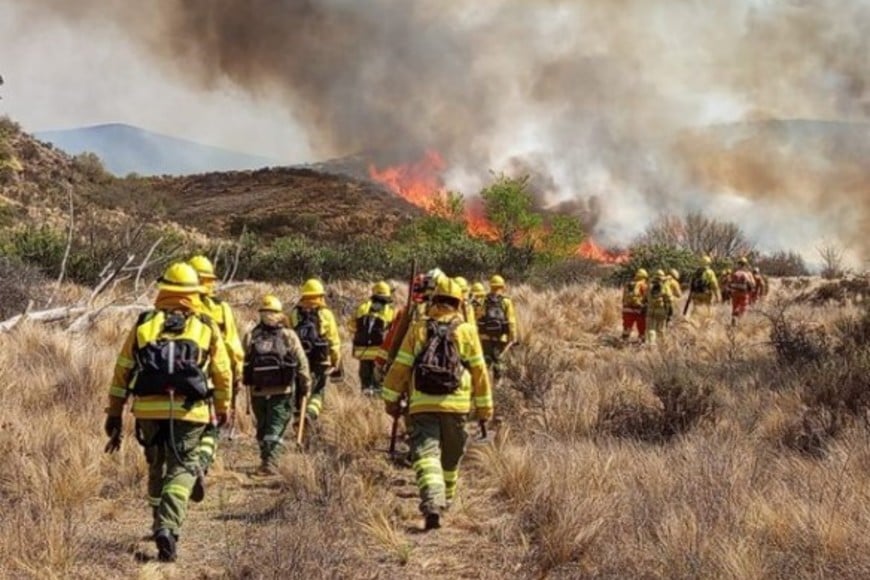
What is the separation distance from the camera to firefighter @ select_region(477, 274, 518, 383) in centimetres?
1126

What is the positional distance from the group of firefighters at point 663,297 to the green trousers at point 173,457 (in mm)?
11709

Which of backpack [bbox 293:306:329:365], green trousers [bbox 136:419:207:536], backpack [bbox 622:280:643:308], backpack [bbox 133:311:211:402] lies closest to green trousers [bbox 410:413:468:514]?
green trousers [bbox 136:419:207:536]

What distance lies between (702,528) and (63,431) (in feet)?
17.1

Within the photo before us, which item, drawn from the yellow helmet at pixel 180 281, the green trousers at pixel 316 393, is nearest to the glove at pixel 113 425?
the yellow helmet at pixel 180 281

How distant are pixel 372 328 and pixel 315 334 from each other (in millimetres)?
1816

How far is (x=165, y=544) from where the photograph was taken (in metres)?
4.76

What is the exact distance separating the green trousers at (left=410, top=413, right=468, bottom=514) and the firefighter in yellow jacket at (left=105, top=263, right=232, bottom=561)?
4.54ft

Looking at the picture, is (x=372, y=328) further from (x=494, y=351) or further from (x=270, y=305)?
(x=270, y=305)

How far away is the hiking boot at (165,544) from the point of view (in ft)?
15.5

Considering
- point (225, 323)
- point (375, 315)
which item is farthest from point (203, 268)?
point (375, 315)

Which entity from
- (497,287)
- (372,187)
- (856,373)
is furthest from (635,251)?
(372,187)

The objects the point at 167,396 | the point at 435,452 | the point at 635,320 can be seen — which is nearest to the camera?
the point at 167,396

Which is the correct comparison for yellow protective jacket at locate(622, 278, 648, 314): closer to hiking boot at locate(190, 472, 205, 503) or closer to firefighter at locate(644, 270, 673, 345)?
firefighter at locate(644, 270, 673, 345)

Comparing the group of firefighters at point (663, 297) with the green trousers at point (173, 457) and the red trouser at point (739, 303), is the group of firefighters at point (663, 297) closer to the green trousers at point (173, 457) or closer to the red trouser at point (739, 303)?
the red trouser at point (739, 303)
